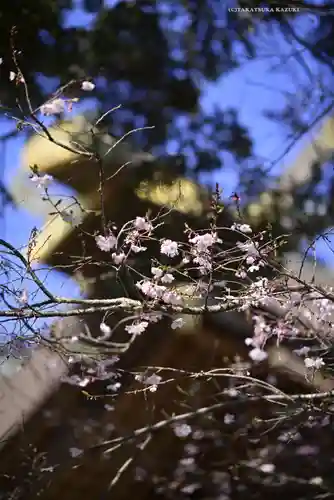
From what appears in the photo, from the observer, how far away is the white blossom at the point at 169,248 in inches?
47.8

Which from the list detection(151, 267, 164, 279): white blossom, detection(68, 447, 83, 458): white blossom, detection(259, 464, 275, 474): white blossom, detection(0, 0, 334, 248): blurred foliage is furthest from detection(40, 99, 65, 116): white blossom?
detection(259, 464, 275, 474): white blossom

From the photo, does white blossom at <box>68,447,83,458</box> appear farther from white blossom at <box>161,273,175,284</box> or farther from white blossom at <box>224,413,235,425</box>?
white blossom at <box>161,273,175,284</box>

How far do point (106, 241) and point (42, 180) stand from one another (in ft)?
0.70

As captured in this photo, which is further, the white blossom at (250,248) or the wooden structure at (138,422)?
the wooden structure at (138,422)

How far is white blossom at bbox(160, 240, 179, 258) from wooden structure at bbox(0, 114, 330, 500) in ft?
0.47

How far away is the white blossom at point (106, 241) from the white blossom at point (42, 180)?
18 cm

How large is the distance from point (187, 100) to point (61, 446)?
115 cm

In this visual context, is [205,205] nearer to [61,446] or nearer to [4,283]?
[4,283]

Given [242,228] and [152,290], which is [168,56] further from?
[152,290]

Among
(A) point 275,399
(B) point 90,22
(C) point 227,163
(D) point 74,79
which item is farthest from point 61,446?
(B) point 90,22

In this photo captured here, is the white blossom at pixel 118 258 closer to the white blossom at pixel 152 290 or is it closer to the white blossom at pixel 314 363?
the white blossom at pixel 152 290

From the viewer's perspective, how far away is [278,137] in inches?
59.6

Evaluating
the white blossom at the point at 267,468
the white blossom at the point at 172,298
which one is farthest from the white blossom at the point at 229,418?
the white blossom at the point at 172,298

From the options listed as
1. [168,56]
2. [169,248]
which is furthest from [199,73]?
[169,248]
